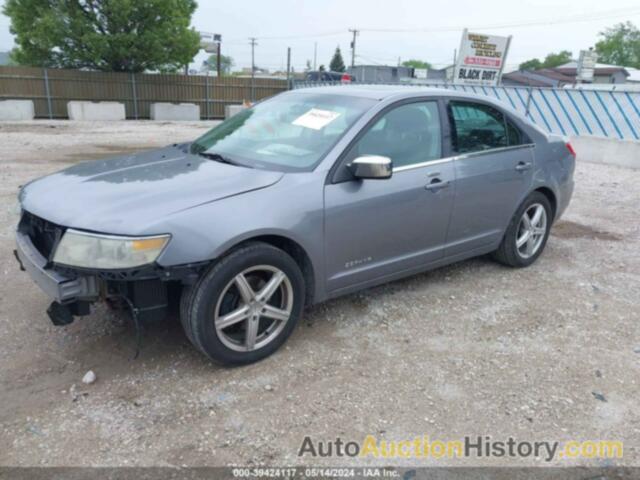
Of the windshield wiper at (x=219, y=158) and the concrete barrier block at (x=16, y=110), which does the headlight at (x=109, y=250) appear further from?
the concrete barrier block at (x=16, y=110)

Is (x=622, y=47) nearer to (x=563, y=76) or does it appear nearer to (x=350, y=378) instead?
(x=563, y=76)

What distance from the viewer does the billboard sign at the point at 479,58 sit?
18.0m

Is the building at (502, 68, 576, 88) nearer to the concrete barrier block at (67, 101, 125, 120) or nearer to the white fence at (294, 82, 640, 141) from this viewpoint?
the white fence at (294, 82, 640, 141)

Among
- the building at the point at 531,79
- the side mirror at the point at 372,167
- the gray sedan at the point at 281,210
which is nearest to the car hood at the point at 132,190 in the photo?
the gray sedan at the point at 281,210

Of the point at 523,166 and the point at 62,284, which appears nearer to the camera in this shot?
the point at 62,284

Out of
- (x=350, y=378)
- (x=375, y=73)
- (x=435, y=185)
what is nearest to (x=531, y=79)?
(x=375, y=73)

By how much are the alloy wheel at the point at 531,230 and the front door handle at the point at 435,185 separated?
1235mm

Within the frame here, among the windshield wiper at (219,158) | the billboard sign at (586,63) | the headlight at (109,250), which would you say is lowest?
the headlight at (109,250)

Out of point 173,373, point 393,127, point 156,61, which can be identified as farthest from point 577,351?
point 156,61

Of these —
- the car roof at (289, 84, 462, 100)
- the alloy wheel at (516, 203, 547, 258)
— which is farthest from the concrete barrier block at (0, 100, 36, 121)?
the alloy wheel at (516, 203, 547, 258)

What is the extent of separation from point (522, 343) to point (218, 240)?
7.22ft

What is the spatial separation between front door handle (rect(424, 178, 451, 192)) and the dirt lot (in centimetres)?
92

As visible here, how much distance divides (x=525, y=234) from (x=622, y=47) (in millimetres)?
98643

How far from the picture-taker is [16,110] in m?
20.4
